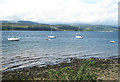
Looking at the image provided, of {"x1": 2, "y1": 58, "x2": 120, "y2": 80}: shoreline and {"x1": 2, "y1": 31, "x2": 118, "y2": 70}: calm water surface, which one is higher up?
{"x1": 2, "y1": 58, "x2": 120, "y2": 80}: shoreline

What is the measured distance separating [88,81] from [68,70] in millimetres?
1586

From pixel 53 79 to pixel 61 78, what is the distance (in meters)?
0.64

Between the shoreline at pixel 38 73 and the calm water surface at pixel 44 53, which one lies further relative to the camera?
the calm water surface at pixel 44 53

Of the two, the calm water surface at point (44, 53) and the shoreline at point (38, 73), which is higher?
the shoreline at point (38, 73)

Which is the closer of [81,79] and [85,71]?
[81,79]

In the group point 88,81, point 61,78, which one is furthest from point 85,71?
point 61,78

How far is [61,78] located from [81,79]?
4.49 feet

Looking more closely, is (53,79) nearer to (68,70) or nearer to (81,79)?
(68,70)

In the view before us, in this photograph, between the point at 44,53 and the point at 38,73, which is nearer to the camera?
the point at 38,73

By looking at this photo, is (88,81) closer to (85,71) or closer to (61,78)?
(85,71)

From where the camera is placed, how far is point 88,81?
1084cm

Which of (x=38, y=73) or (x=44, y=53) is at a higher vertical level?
(x=38, y=73)

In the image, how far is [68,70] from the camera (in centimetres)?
1140

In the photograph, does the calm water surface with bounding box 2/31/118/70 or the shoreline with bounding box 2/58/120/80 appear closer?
the shoreline with bounding box 2/58/120/80
